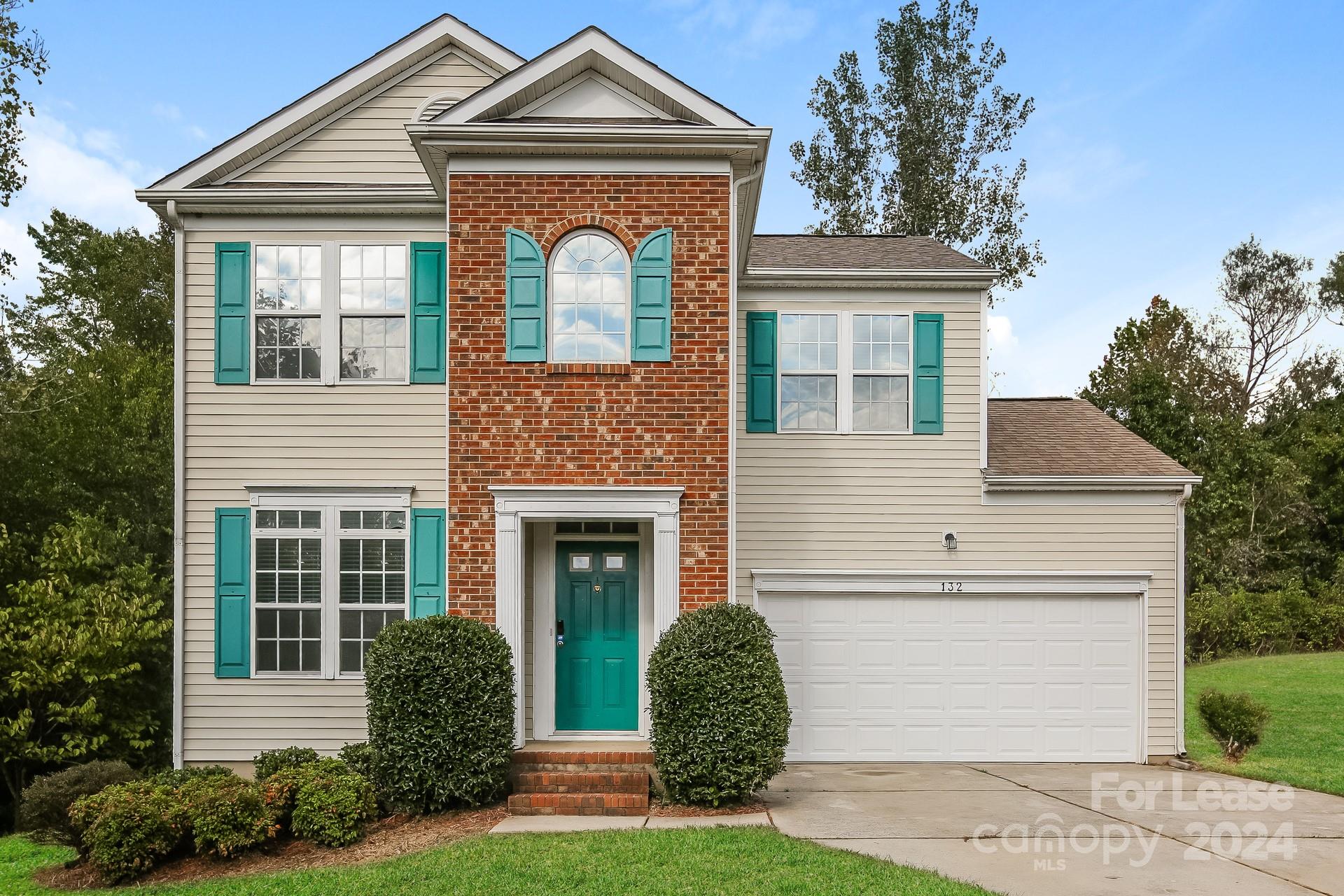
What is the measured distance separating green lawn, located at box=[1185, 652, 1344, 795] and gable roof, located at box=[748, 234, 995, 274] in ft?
21.3

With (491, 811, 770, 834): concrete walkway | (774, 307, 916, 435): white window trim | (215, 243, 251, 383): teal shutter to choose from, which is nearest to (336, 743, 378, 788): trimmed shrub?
(491, 811, 770, 834): concrete walkway

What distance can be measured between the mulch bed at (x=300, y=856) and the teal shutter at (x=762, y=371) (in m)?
5.41

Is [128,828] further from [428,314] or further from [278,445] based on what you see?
[428,314]

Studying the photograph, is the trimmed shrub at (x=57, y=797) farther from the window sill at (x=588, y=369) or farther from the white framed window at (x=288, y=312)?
the window sill at (x=588, y=369)

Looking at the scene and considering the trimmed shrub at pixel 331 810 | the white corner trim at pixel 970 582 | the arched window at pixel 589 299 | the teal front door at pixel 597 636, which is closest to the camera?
the trimmed shrub at pixel 331 810

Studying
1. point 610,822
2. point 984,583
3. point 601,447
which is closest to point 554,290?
point 601,447

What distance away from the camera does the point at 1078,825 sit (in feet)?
27.9

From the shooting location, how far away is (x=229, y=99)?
696 inches

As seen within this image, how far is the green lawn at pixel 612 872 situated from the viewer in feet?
22.0

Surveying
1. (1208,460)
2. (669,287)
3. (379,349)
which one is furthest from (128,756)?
(1208,460)

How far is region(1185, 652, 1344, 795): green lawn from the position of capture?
11445mm

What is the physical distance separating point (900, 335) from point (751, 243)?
2659 millimetres

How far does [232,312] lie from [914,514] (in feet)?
26.4

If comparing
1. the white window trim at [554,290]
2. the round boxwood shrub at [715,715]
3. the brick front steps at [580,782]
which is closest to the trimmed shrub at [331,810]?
the brick front steps at [580,782]
